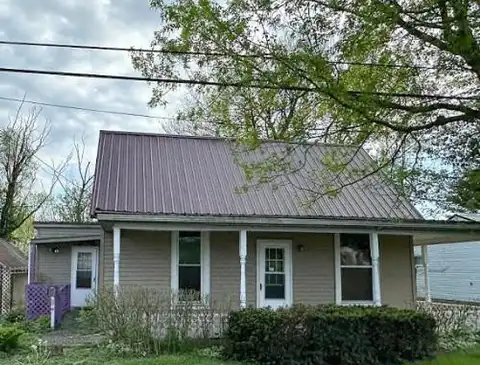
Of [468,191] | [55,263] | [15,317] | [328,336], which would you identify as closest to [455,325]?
[328,336]

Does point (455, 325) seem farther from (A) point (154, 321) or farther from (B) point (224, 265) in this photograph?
(A) point (154, 321)

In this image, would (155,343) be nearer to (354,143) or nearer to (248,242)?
(248,242)

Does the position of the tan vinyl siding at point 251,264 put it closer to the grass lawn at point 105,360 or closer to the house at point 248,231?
the house at point 248,231

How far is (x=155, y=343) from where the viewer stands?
33.3 ft

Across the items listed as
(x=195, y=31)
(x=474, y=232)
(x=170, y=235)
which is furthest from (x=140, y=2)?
(x=474, y=232)

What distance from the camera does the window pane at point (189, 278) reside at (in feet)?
43.5

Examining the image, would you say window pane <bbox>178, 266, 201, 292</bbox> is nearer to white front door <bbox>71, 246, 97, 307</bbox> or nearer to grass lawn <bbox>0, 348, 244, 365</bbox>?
grass lawn <bbox>0, 348, 244, 365</bbox>

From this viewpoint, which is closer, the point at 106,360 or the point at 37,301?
the point at 106,360

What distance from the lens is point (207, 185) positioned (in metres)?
14.3

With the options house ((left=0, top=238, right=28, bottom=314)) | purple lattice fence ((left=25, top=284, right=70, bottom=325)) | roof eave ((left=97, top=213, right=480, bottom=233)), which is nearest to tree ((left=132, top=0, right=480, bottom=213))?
roof eave ((left=97, top=213, right=480, bottom=233))

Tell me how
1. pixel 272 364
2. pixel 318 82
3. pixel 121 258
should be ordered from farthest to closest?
pixel 121 258
pixel 272 364
pixel 318 82

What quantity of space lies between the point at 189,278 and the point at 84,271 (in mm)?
6462

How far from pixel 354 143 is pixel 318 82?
2456 mm

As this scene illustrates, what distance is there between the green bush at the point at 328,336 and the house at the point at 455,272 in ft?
39.0
